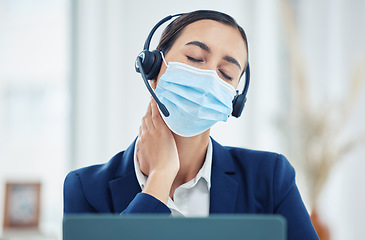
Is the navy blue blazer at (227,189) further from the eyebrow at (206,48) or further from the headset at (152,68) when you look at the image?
the eyebrow at (206,48)

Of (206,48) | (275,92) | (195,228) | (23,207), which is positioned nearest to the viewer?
(195,228)

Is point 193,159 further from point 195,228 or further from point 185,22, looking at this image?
point 195,228

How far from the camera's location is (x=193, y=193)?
113 cm

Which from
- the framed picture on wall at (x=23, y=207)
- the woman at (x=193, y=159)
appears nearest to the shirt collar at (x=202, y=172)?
the woman at (x=193, y=159)

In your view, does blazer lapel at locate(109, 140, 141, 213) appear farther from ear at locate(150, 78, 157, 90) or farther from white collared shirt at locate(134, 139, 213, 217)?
ear at locate(150, 78, 157, 90)

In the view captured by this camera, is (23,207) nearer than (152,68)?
No

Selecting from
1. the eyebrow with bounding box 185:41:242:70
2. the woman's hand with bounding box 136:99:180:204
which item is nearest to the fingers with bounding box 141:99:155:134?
the woman's hand with bounding box 136:99:180:204

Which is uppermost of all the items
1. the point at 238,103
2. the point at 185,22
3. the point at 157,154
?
the point at 185,22

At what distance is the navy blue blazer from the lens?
1.09m

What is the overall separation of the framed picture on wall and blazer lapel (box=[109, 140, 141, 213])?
4.75 ft

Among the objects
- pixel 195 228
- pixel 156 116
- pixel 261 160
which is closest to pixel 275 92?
pixel 261 160

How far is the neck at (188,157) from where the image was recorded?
3.80 ft

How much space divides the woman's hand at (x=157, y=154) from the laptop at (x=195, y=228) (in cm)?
39

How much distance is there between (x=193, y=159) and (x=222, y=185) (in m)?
0.11
